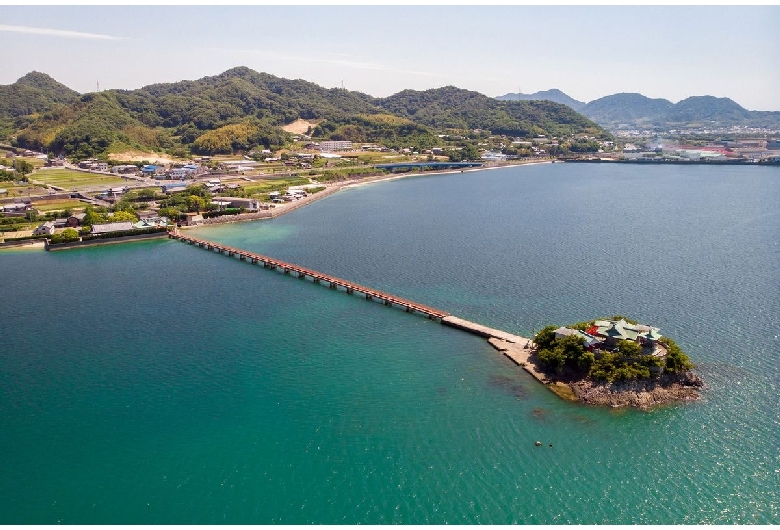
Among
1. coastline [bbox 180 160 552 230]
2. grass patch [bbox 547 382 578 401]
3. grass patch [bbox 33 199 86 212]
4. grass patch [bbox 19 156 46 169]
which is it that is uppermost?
grass patch [bbox 19 156 46 169]

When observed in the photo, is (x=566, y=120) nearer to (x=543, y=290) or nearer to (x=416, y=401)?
(x=543, y=290)

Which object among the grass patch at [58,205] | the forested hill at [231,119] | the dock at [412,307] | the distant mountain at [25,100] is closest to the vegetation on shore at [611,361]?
the dock at [412,307]

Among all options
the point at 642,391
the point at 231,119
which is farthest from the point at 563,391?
the point at 231,119

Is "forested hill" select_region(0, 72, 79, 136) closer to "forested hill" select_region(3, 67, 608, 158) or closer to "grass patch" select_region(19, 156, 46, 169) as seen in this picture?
"forested hill" select_region(3, 67, 608, 158)

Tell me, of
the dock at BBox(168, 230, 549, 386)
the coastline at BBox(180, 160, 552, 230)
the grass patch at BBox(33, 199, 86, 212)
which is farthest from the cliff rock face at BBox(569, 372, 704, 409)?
the grass patch at BBox(33, 199, 86, 212)

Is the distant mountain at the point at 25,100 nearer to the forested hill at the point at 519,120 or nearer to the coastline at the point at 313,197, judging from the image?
the coastline at the point at 313,197

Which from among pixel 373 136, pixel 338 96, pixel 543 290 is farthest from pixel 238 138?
pixel 543 290

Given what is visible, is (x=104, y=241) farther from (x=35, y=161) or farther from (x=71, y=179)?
(x=35, y=161)
